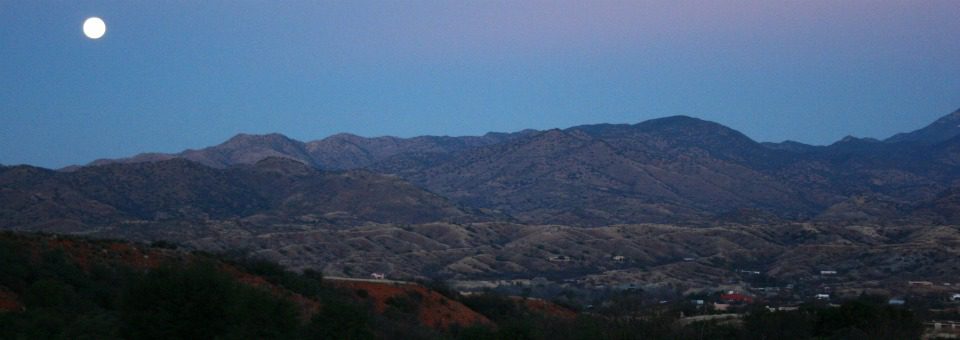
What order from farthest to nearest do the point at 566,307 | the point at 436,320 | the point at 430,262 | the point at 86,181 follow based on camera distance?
1. the point at 86,181
2. the point at 430,262
3. the point at 566,307
4. the point at 436,320

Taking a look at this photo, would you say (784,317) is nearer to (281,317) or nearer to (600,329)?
(600,329)

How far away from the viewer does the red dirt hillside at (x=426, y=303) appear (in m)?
53.5

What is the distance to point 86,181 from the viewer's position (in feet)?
479

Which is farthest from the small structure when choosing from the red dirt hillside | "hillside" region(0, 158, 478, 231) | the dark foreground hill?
"hillside" region(0, 158, 478, 231)

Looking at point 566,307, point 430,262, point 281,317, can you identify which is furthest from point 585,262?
point 281,317

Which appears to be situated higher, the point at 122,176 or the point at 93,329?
the point at 122,176

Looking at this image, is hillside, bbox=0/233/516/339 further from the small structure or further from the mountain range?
the small structure

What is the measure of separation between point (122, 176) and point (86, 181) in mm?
6744

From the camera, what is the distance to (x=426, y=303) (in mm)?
56094

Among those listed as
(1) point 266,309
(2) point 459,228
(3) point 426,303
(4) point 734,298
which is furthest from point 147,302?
(2) point 459,228

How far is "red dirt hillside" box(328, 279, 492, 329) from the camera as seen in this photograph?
53.5 metres

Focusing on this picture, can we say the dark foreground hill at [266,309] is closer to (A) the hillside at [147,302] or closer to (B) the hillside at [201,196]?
(A) the hillside at [147,302]

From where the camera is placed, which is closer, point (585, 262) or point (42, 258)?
point (42, 258)

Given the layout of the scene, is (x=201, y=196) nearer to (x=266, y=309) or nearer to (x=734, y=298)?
→ (x=734, y=298)
